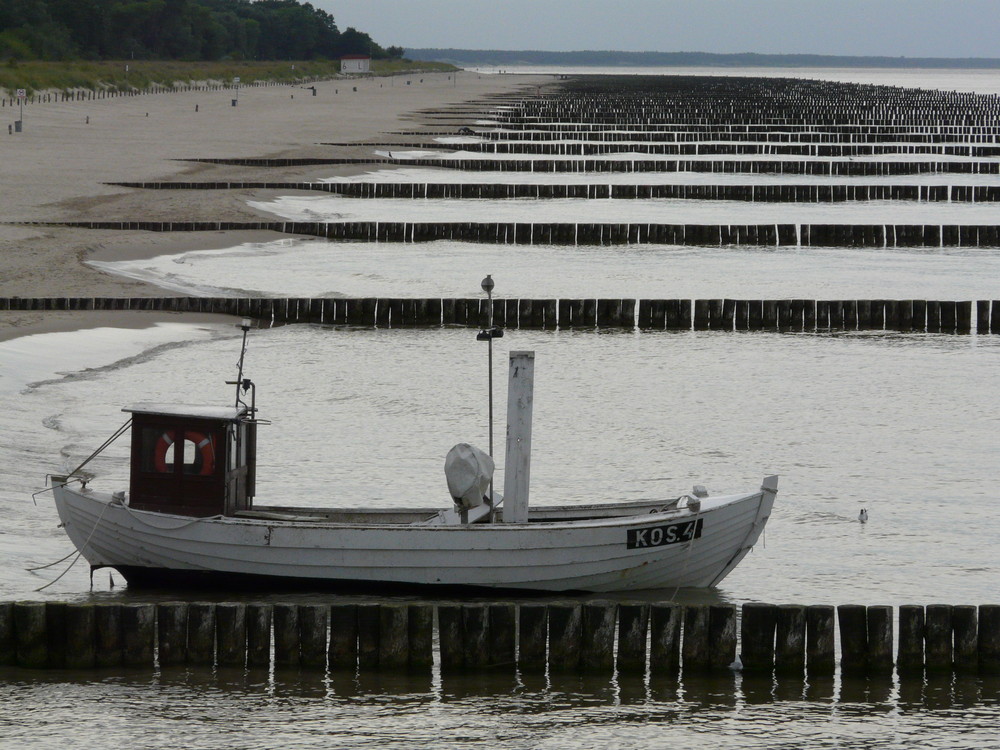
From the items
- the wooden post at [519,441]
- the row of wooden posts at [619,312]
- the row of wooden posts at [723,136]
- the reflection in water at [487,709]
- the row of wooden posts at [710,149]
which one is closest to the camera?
the reflection in water at [487,709]

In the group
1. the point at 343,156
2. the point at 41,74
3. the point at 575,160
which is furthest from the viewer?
the point at 41,74

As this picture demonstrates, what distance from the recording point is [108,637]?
12039mm

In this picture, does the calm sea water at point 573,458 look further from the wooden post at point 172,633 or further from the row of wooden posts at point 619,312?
the row of wooden posts at point 619,312

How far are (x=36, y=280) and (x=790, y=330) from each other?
1597 centimetres

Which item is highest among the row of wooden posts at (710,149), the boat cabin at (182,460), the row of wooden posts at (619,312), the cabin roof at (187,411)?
the row of wooden posts at (710,149)

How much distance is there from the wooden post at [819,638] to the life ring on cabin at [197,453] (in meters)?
5.59

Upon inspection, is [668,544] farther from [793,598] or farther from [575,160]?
[575,160]

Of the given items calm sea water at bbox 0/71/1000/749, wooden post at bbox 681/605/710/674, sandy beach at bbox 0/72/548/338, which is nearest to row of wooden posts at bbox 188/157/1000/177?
sandy beach at bbox 0/72/548/338

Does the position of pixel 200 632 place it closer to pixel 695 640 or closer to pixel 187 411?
pixel 187 411

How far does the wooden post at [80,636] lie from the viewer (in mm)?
11969

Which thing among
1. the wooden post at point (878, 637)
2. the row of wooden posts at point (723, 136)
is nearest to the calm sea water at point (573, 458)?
the wooden post at point (878, 637)

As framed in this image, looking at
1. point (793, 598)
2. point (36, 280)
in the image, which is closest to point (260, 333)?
point (36, 280)

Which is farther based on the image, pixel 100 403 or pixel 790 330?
pixel 790 330

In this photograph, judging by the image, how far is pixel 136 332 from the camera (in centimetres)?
2769
